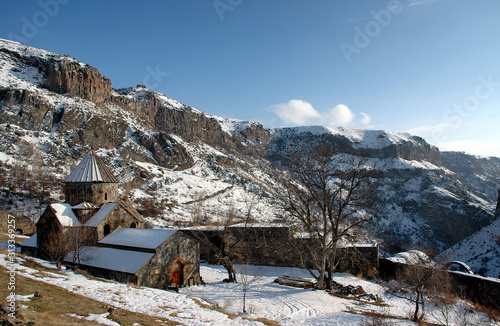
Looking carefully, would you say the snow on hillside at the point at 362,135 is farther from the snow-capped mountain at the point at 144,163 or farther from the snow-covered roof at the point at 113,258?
the snow-covered roof at the point at 113,258

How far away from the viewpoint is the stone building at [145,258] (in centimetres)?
1390

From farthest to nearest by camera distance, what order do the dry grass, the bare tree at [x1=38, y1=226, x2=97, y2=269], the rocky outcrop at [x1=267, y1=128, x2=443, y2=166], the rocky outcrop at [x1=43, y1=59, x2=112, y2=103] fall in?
the rocky outcrop at [x1=267, y1=128, x2=443, y2=166] → the rocky outcrop at [x1=43, y1=59, x2=112, y2=103] → the bare tree at [x1=38, y1=226, x2=97, y2=269] → the dry grass

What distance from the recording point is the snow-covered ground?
29.1 ft

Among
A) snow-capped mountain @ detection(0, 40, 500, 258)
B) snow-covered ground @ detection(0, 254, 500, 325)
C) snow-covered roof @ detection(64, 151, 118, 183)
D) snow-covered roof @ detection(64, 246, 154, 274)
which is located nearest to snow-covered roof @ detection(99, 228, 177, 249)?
snow-covered roof @ detection(64, 246, 154, 274)

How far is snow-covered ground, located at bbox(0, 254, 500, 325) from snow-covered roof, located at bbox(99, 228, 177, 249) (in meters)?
3.05

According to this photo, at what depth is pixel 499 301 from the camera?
11.4 meters

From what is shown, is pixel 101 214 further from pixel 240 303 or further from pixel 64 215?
pixel 240 303

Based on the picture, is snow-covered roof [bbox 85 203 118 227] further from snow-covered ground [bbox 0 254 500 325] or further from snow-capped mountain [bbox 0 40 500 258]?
snow-capped mountain [bbox 0 40 500 258]

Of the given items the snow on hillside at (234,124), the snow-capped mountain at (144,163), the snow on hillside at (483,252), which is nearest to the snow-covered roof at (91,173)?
the snow-capped mountain at (144,163)

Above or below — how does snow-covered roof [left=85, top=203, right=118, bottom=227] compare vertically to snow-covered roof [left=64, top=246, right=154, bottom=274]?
above

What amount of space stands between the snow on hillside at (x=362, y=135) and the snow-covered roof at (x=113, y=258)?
15428 centimetres

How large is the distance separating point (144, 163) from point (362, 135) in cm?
14750

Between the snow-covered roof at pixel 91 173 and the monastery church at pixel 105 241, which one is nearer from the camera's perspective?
the monastery church at pixel 105 241

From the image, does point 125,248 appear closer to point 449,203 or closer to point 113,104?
point 113,104
